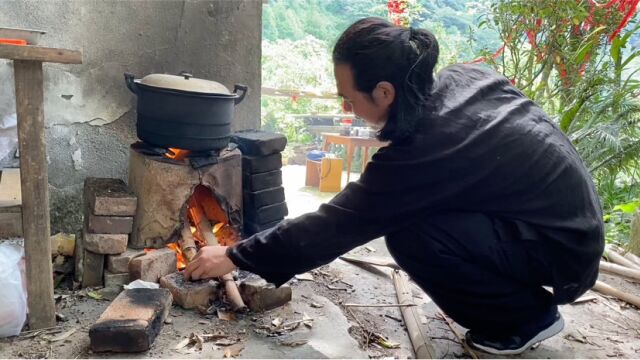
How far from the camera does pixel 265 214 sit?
3.07m

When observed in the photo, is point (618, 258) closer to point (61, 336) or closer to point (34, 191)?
point (61, 336)

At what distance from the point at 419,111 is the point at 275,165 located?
1.53 m

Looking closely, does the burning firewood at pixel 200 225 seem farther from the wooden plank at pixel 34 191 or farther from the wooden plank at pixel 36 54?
the wooden plank at pixel 36 54

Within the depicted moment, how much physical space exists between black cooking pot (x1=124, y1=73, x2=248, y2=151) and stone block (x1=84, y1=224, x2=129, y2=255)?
0.51 meters

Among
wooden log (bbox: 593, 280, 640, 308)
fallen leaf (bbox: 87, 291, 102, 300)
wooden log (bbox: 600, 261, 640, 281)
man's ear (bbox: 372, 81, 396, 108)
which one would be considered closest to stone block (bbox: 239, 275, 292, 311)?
fallen leaf (bbox: 87, 291, 102, 300)

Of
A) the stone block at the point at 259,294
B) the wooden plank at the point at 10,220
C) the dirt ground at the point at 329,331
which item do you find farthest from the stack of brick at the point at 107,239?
the stone block at the point at 259,294

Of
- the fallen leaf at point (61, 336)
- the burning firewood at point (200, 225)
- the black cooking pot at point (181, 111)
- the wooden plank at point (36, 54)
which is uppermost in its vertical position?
the wooden plank at point (36, 54)

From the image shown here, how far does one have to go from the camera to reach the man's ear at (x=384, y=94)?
67.0 inches

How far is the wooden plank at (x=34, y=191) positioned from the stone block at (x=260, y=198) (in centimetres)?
123

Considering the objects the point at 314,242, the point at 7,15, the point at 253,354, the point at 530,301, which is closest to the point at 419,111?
the point at 314,242

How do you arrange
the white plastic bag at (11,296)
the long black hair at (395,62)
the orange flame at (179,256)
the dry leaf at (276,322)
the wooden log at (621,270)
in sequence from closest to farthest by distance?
the long black hair at (395,62), the white plastic bag at (11,296), the dry leaf at (276,322), the orange flame at (179,256), the wooden log at (621,270)

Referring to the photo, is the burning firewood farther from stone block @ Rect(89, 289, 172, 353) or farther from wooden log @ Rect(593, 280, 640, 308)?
wooden log @ Rect(593, 280, 640, 308)

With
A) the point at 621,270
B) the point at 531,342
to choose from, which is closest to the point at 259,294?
the point at 531,342

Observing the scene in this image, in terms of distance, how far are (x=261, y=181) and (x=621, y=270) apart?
232cm
